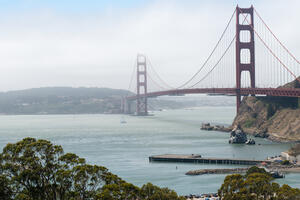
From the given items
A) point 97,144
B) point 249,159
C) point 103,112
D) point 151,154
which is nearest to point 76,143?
point 97,144

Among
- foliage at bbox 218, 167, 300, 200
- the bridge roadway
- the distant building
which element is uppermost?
the bridge roadway

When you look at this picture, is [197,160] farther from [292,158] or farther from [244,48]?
[244,48]

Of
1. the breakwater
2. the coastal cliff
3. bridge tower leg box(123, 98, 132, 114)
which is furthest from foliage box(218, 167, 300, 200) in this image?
bridge tower leg box(123, 98, 132, 114)

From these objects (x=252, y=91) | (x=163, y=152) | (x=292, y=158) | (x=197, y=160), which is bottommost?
(x=197, y=160)

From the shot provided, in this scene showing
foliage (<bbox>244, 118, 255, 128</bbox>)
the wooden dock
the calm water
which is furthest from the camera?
foliage (<bbox>244, 118, 255, 128</bbox>)

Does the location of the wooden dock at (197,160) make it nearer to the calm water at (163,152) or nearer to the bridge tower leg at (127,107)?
the calm water at (163,152)

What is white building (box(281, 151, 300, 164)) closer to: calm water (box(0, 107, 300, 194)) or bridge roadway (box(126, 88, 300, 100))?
calm water (box(0, 107, 300, 194))

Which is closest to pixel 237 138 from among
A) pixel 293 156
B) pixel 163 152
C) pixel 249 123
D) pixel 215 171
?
pixel 163 152

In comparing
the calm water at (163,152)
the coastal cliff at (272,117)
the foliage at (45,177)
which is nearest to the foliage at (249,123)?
the coastal cliff at (272,117)

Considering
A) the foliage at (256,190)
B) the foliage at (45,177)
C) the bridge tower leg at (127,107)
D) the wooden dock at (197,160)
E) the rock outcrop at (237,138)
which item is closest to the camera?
the foliage at (45,177)
